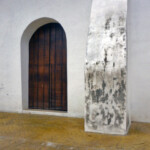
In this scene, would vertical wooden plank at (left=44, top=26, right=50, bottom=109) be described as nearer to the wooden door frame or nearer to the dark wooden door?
the dark wooden door

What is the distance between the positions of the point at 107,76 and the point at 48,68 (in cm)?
272

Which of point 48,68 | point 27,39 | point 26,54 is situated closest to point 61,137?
point 48,68

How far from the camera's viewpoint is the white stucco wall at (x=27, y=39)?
198 inches

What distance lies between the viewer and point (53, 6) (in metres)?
5.31

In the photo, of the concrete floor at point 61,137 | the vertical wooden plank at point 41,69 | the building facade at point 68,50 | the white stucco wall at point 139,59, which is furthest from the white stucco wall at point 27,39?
the white stucco wall at point 139,59

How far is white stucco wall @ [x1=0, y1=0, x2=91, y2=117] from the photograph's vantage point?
198 inches

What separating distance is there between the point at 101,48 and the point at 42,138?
83.0 inches

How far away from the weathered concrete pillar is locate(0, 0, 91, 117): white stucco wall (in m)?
1.31

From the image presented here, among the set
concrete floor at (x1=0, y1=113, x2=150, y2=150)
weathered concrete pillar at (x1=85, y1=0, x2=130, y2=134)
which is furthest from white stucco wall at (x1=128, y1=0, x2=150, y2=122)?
weathered concrete pillar at (x1=85, y1=0, x2=130, y2=134)

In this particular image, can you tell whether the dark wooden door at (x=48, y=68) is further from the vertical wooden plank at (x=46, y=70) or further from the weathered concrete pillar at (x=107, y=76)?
the weathered concrete pillar at (x=107, y=76)

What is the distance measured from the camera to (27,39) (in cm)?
591

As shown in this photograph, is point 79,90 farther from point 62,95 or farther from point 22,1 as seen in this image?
point 22,1

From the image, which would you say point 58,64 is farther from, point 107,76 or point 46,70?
point 107,76

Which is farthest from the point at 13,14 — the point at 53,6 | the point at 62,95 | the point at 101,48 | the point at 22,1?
the point at 101,48
